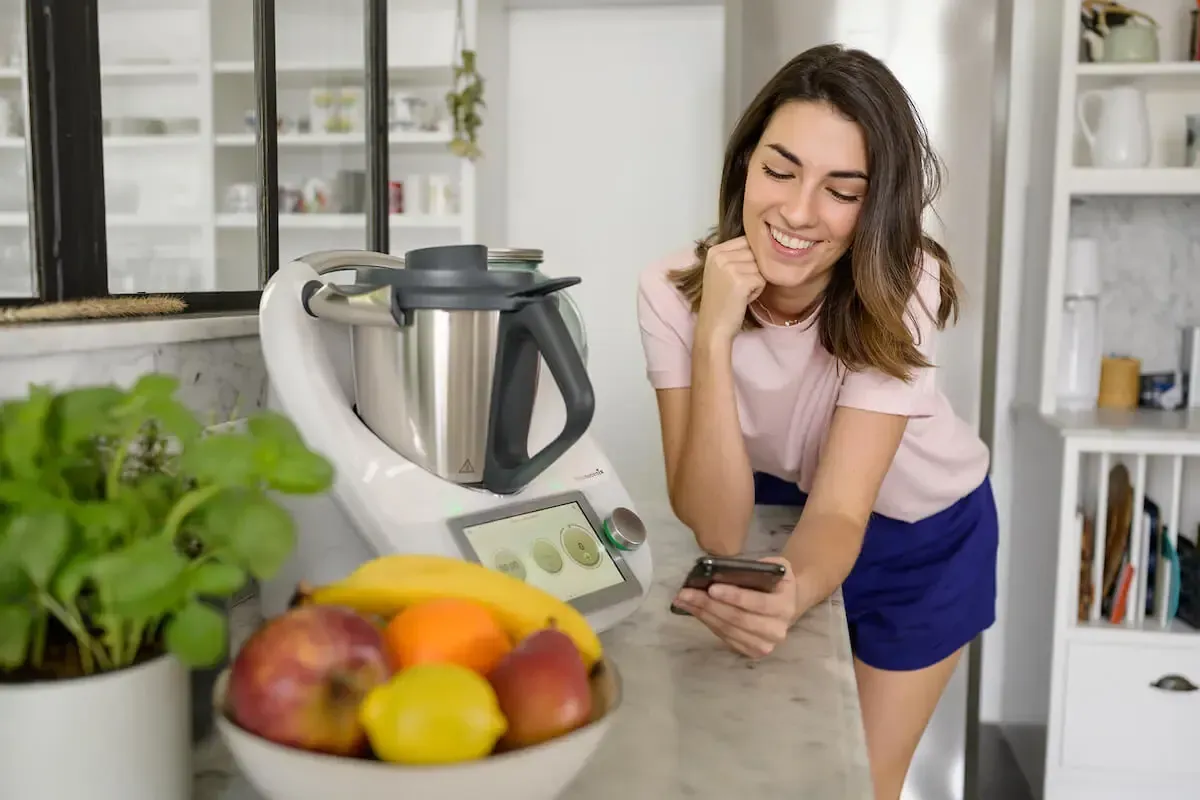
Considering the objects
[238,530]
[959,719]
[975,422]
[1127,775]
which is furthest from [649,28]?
[238,530]

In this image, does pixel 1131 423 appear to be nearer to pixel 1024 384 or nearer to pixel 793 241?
pixel 1024 384

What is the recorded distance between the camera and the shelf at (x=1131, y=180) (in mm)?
2131

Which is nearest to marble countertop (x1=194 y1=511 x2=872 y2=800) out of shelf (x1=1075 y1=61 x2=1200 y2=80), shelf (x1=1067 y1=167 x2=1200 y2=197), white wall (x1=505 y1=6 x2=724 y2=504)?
shelf (x1=1067 y1=167 x2=1200 y2=197)

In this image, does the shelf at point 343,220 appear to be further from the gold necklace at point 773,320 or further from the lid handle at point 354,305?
the lid handle at point 354,305

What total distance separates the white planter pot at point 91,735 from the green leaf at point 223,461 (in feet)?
0.35

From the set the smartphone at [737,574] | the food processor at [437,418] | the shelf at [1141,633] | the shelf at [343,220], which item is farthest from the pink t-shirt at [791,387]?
the shelf at [343,220]

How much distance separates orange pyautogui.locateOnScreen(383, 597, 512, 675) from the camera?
0.47 metres

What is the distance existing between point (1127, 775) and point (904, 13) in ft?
5.66

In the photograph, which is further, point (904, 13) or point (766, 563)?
point (904, 13)

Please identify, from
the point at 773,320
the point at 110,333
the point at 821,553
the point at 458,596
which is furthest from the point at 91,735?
the point at 773,320

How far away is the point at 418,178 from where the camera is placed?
2.88 m

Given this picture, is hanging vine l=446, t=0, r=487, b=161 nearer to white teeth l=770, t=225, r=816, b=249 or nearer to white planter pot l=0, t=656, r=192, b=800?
white teeth l=770, t=225, r=816, b=249

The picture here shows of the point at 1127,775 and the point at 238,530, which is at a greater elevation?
the point at 238,530

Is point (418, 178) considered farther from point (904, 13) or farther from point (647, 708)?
point (647, 708)
